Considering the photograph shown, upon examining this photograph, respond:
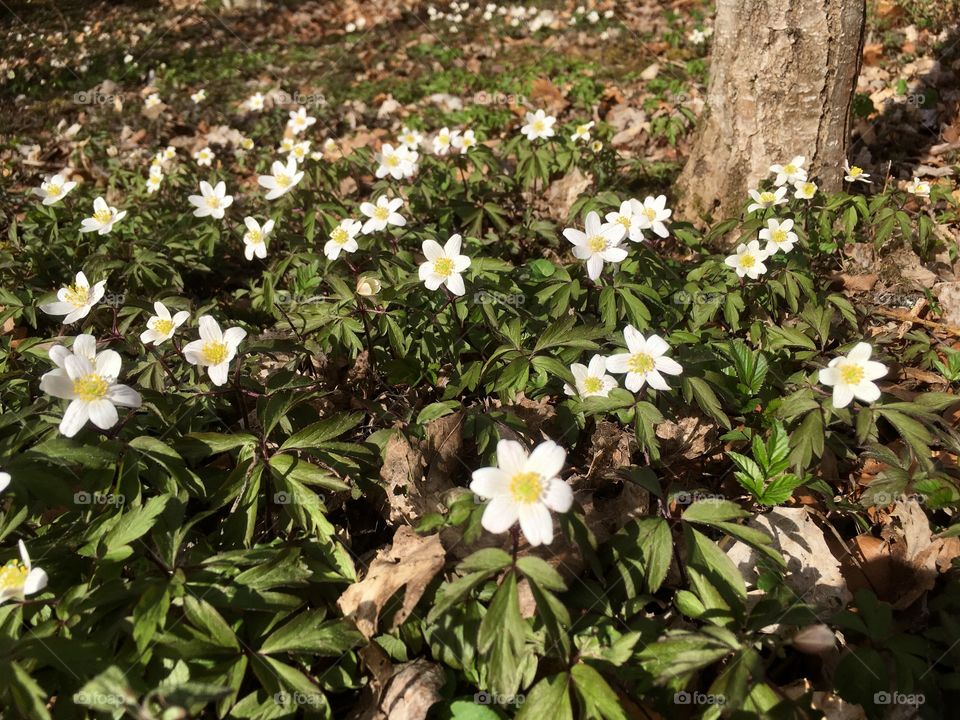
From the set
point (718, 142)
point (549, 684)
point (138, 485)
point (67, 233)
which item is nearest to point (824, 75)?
point (718, 142)

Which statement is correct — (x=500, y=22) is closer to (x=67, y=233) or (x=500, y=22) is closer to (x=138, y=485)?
(x=67, y=233)

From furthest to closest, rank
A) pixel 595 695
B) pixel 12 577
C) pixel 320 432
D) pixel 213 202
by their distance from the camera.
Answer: pixel 213 202
pixel 320 432
pixel 12 577
pixel 595 695

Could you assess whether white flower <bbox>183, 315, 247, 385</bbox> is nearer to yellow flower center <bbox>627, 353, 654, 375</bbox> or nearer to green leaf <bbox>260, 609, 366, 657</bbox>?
green leaf <bbox>260, 609, 366, 657</bbox>

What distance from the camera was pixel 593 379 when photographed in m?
2.64

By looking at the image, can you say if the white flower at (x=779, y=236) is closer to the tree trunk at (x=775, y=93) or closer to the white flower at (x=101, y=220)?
the tree trunk at (x=775, y=93)

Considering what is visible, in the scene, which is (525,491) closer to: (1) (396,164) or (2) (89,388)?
(2) (89,388)

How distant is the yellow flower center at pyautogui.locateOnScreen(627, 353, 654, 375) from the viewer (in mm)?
2545

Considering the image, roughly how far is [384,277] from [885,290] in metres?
2.99

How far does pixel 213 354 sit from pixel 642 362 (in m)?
1.76

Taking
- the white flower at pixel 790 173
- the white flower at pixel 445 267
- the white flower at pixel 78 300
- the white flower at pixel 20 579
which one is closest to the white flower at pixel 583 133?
the white flower at pixel 790 173

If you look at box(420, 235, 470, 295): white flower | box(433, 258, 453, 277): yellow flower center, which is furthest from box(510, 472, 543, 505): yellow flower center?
box(433, 258, 453, 277): yellow flower center

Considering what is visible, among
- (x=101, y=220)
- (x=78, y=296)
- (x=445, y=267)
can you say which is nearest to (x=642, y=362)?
→ (x=445, y=267)

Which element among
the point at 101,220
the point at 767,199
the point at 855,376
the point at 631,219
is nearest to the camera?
the point at 855,376

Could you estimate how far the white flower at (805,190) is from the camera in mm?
3648
